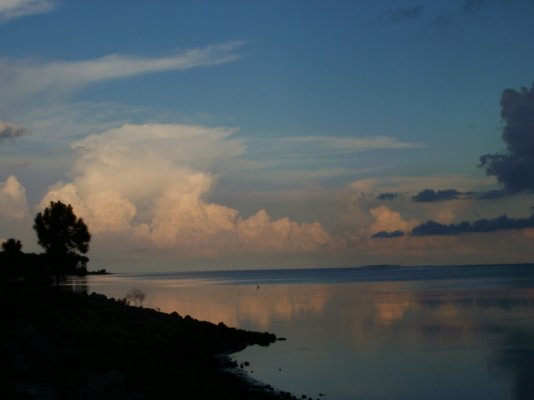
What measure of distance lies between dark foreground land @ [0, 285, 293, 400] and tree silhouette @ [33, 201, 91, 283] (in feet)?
66.9

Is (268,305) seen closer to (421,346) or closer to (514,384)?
(421,346)

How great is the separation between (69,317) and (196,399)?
757 inches

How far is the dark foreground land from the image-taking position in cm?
2408

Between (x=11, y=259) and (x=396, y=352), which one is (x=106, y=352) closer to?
(x=396, y=352)

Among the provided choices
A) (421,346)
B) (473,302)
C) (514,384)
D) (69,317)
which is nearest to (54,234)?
(69,317)

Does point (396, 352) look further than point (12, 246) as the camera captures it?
No

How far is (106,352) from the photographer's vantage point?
33.6 meters

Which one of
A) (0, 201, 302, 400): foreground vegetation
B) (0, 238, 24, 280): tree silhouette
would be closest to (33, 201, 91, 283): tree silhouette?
(0, 238, 24, 280): tree silhouette

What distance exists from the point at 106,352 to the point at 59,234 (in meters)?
47.6

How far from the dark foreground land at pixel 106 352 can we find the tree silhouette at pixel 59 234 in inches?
803

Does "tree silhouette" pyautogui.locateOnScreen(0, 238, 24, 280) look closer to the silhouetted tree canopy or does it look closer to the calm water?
the silhouetted tree canopy

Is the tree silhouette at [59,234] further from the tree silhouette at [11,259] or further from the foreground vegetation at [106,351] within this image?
the foreground vegetation at [106,351]

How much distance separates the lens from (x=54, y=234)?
77.9 metres

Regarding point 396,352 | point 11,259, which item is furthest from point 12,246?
point 396,352
